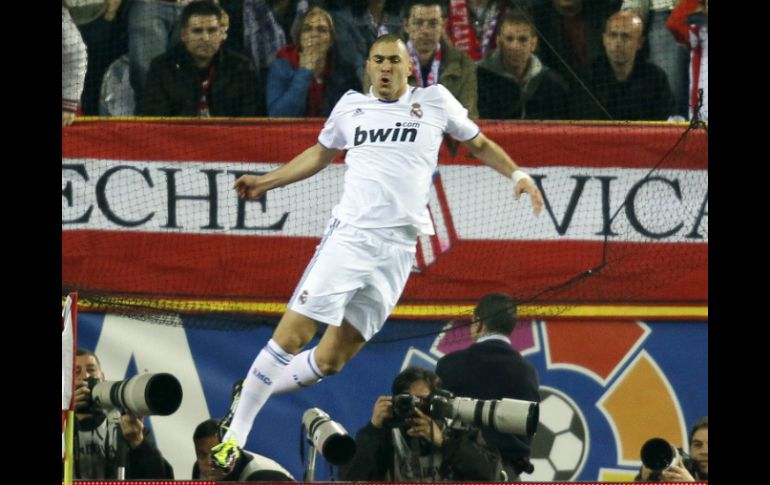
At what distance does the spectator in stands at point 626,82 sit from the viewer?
8008 millimetres

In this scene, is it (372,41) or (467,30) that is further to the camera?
(467,30)

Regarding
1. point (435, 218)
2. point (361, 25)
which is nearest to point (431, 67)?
point (361, 25)

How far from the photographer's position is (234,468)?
707 cm

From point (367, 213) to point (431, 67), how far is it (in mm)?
1347

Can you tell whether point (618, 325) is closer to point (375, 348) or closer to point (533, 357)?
point (533, 357)

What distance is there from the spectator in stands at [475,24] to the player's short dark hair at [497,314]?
1.34 meters

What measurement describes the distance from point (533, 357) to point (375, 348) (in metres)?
0.82

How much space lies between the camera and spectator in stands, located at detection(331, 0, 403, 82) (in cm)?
784

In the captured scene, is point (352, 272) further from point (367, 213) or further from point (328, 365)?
point (328, 365)

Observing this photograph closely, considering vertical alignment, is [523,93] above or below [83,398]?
above

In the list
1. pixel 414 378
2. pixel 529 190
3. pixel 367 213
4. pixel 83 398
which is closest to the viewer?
pixel 529 190

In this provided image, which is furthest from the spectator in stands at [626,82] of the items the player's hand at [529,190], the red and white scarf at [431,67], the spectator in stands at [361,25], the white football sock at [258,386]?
the white football sock at [258,386]

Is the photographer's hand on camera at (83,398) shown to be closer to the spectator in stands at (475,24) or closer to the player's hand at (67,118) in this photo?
the player's hand at (67,118)

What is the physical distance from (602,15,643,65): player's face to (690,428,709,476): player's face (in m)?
1.99
